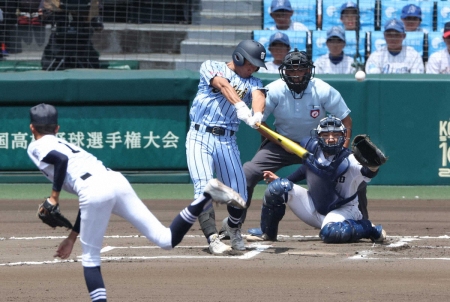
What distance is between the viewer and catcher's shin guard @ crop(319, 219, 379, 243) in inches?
297

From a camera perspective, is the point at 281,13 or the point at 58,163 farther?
the point at 281,13

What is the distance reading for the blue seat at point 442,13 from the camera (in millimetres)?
13414

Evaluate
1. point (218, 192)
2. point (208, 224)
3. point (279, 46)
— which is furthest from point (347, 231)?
point (279, 46)

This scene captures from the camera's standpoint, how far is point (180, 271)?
6582 mm

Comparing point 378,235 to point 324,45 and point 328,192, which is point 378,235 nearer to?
point 328,192

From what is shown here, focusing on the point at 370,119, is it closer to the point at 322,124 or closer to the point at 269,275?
the point at 322,124

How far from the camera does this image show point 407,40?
1272 centimetres

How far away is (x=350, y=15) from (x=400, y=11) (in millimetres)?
1017

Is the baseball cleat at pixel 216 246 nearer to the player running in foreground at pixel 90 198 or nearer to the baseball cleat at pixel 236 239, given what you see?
the baseball cleat at pixel 236 239

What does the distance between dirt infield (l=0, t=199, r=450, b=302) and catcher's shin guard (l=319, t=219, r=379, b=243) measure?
0.08 metres

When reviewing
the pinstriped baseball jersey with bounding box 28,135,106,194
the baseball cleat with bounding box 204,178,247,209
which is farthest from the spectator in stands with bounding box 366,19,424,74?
the pinstriped baseball jersey with bounding box 28,135,106,194

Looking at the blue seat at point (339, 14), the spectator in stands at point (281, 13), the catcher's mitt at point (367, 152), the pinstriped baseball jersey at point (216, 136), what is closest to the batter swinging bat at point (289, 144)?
the pinstriped baseball jersey at point (216, 136)

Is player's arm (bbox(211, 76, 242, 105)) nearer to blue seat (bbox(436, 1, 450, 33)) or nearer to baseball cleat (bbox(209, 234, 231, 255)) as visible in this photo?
baseball cleat (bbox(209, 234, 231, 255))

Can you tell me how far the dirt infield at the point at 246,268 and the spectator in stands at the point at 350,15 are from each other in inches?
187
